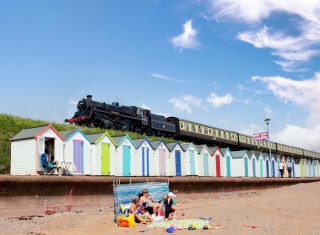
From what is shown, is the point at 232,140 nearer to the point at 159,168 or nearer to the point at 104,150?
the point at 159,168

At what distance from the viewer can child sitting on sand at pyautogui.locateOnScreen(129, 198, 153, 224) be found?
1299 cm

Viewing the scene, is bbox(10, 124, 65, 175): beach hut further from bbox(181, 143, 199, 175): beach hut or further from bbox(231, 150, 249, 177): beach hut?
bbox(231, 150, 249, 177): beach hut

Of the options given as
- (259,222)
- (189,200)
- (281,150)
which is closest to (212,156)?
(189,200)

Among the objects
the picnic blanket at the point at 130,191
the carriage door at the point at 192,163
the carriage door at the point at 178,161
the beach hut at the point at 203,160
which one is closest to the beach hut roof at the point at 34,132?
the picnic blanket at the point at 130,191

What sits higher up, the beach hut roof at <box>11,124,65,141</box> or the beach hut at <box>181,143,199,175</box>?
the beach hut roof at <box>11,124,65,141</box>

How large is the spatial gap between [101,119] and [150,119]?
273 inches

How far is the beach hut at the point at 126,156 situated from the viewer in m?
24.7

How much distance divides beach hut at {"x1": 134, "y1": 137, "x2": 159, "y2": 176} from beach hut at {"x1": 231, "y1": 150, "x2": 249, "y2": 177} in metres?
12.2

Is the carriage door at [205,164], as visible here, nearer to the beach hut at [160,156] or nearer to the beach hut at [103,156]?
the beach hut at [160,156]

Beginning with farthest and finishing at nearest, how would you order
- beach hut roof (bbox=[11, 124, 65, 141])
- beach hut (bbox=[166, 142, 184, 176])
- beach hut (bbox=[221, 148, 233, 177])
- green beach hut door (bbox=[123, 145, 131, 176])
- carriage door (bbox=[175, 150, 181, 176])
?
beach hut (bbox=[221, 148, 233, 177]) < carriage door (bbox=[175, 150, 181, 176]) < beach hut (bbox=[166, 142, 184, 176]) < green beach hut door (bbox=[123, 145, 131, 176]) < beach hut roof (bbox=[11, 124, 65, 141])

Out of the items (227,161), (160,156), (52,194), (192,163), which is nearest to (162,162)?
(160,156)

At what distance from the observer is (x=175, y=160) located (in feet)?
98.1

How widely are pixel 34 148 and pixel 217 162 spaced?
18.7 meters

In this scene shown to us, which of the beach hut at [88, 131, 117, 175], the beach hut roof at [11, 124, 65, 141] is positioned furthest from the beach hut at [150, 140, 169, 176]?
the beach hut roof at [11, 124, 65, 141]
